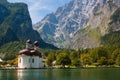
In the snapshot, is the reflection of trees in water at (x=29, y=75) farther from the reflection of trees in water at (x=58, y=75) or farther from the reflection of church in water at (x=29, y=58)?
the reflection of church in water at (x=29, y=58)

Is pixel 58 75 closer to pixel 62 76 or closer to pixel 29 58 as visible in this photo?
pixel 62 76

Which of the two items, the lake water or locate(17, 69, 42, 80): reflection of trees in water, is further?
locate(17, 69, 42, 80): reflection of trees in water

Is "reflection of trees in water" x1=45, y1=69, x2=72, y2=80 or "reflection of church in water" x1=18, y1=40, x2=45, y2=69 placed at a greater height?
"reflection of church in water" x1=18, y1=40, x2=45, y2=69

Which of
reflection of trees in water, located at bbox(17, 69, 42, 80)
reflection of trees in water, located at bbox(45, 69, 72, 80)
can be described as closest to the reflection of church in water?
reflection of trees in water, located at bbox(17, 69, 42, 80)

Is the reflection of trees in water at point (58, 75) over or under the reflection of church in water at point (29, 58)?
under

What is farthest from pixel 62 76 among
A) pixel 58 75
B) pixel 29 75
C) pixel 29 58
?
pixel 29 58

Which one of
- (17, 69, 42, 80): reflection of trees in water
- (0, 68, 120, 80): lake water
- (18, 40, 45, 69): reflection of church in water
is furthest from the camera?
(18, 40, 45, 69): reflection of church in water

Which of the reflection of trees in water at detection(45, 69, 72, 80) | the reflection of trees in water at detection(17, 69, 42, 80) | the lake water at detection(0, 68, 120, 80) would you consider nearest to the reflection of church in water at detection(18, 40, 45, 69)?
the reflection of trees in water at detection(17, 69, 42, 80)

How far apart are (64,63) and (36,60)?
16.7 meters

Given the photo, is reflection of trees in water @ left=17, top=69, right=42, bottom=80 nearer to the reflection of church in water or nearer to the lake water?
the lake water

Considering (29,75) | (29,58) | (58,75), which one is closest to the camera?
(58,75)

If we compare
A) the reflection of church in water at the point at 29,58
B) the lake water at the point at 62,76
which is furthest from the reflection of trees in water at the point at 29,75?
the reflection of church in water at the point at 29,58

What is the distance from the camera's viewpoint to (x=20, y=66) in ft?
643

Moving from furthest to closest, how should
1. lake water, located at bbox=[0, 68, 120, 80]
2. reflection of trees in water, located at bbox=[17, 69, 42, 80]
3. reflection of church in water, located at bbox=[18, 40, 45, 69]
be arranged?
reflection of church in water, located at bbox=[18, 40, 45, 69] → reflection of trees in water, located at bbox=[17, 69, 42, 80] → lake water, located at bbox=[0, 68, 120, 80]
